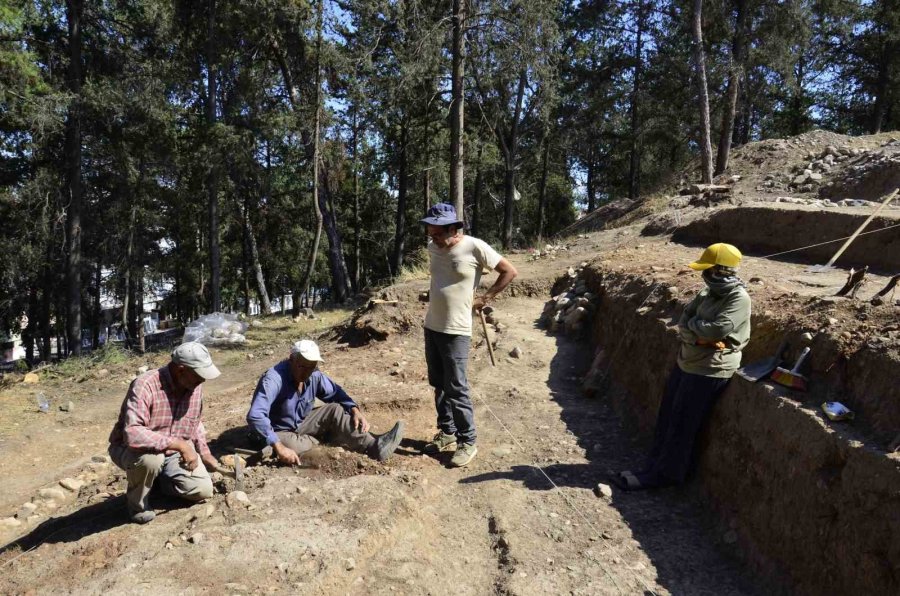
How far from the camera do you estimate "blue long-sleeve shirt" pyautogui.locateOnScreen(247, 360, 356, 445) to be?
14.4 feet

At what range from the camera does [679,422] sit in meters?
4.22

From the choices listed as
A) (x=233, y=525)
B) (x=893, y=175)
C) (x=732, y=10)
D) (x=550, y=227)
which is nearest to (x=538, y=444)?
(x=233, y=525)

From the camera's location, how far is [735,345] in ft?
13.2

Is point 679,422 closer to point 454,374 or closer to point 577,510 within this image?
point 577,510

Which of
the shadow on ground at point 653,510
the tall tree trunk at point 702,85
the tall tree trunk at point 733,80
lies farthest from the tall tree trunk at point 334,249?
the shadow on ground at point 653,510

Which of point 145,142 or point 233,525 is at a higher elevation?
point 145,142

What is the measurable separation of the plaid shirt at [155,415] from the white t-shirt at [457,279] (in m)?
1.82

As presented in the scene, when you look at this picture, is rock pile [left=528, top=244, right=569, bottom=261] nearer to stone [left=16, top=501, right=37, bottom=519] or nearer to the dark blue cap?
the dark blue cap

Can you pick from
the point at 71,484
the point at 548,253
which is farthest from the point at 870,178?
the point at 71,484

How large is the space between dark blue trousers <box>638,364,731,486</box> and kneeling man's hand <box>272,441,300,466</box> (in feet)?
8.35

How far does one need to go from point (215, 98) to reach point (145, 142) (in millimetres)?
2224

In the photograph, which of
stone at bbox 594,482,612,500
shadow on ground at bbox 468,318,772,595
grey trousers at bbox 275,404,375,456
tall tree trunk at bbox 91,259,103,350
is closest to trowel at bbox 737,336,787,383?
shadow on ground at bbox 468,318,772,595

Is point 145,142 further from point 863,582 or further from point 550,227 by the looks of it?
point 550,227

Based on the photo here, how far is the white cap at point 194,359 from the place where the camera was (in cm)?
379
